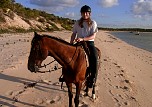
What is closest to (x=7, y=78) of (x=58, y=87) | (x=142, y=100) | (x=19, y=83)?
(x=19, y=83)

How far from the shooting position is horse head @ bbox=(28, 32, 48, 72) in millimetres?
5992

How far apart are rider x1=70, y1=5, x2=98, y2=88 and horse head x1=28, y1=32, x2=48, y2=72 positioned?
1234 millimetres

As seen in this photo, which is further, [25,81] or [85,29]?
[25,81]

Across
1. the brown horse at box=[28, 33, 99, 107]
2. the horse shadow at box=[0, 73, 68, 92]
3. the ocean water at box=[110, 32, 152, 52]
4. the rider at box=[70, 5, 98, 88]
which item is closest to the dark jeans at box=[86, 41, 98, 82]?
the rider at box=[70, 5, 98, 88]

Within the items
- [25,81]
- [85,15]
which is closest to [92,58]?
[85,15]

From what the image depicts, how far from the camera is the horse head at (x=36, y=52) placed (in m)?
5.99

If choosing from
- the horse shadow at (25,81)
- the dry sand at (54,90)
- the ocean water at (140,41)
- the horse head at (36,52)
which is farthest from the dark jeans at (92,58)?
the ocean water at (140,41)

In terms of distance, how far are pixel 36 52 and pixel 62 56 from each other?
683 mm

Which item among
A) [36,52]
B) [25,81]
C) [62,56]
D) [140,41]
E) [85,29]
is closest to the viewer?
[36,52]

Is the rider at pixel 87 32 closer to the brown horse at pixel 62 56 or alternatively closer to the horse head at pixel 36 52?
the brown horse at pixel 62 56

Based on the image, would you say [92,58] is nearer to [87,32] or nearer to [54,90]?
[87,32]

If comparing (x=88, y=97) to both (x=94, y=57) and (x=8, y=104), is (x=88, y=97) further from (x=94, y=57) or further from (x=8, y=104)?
(x=8, y=104)

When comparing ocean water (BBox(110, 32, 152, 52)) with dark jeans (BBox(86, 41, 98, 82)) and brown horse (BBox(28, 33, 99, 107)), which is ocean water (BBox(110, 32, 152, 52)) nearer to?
dark jeans (BBox(86, 41, 98, 82))

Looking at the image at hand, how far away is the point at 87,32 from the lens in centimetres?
727
